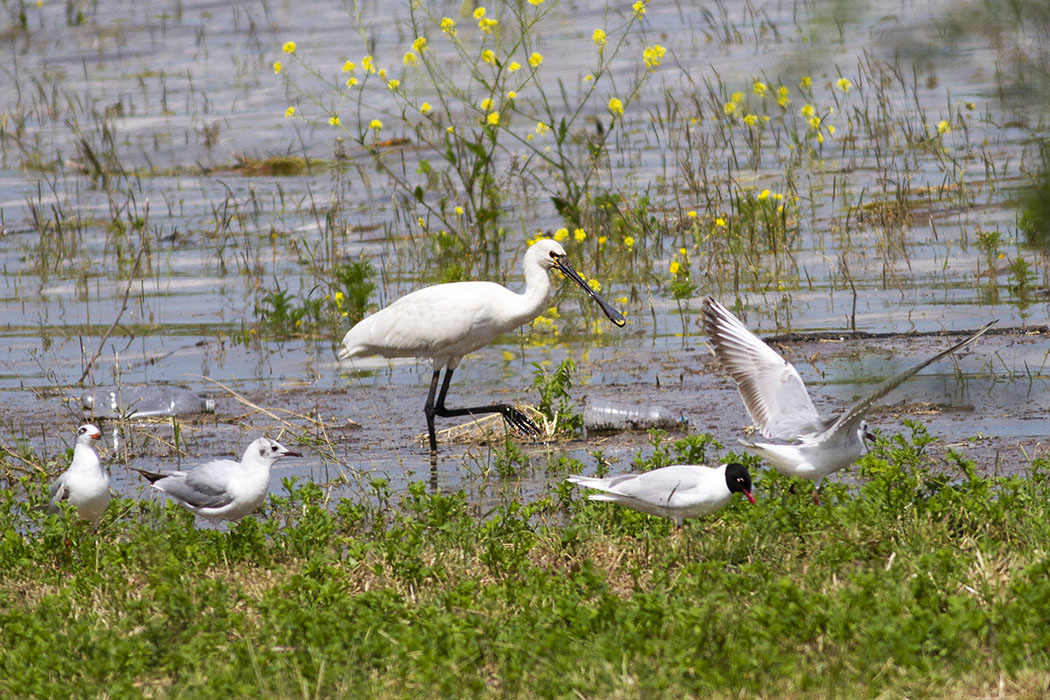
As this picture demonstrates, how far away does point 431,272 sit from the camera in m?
11.9

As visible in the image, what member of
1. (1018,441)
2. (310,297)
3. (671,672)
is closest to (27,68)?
(310,297)

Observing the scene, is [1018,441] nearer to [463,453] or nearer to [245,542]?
[463,453]

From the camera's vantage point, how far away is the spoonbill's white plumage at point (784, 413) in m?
5.88

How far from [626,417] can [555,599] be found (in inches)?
132

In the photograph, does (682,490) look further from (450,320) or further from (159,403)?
(159,403)

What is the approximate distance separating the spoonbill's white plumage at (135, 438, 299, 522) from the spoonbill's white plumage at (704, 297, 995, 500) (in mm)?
1887

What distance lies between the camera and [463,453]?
7.68 meters

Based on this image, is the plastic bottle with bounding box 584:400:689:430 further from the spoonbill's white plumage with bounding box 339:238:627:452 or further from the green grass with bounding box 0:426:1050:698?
the green grass with bounding box 0:426:1050:698

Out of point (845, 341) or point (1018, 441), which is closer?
point (1018, 441)

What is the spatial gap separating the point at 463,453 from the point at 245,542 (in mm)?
2385

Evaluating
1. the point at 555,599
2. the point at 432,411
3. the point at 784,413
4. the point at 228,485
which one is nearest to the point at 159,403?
the point at 432,411

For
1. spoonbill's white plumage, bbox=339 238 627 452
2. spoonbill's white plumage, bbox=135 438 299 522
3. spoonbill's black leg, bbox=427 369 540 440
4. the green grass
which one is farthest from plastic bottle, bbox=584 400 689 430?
spoonbill's white plumage, bbox=135 438 299 522

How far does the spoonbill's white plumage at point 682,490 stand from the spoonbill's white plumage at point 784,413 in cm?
47

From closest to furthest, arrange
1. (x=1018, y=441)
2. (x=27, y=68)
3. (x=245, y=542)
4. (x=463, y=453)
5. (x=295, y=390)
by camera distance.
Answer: (x=245, y=542) < (x=1018, y=441) < (x=463, y=453) < (x=295, y=390) < (x=27, y=68)
